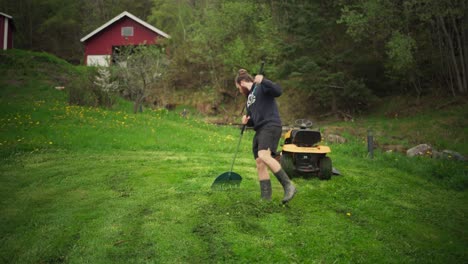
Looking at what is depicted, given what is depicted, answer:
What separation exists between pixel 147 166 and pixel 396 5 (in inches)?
568

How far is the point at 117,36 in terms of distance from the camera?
3403 centimetres

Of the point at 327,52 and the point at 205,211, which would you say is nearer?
the point at 205,211

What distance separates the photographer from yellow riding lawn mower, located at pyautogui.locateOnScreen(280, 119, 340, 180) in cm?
730

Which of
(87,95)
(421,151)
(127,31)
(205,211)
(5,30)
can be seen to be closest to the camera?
(205,211)

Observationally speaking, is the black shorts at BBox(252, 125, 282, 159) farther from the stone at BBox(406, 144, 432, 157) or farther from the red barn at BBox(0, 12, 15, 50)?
the red barn at BBox(0, 12, 15, 50)

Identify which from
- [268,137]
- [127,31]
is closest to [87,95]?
[268,137]

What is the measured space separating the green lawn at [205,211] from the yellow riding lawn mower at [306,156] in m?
0.26

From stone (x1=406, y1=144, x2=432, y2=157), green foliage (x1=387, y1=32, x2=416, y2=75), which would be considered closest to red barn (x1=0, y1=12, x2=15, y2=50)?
green foliage (x1=387, y1=32, x2=416, y2=75)

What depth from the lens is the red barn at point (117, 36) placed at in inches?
1304

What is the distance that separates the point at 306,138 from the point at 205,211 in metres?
2.97

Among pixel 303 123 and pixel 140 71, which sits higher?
pixel 140 71

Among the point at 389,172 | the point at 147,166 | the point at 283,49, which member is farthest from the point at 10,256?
the point at 283,49

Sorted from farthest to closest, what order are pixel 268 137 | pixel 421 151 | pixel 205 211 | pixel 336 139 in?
pixel 336 139 < pixel 421 151 < pixel 268 137 < pixel 205 211

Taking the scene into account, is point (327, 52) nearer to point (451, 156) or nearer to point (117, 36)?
point (451, 156)
